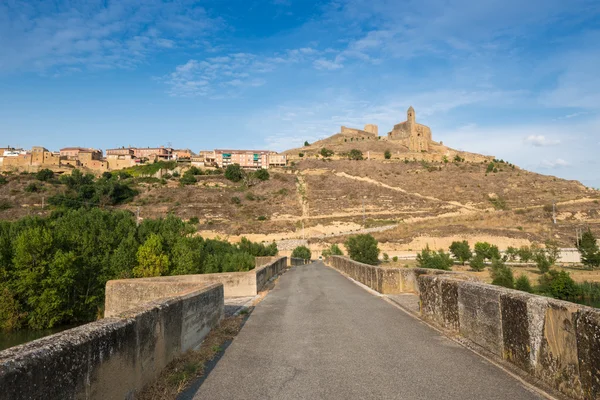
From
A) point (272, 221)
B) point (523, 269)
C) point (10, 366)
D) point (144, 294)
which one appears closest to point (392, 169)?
point (272, 221)

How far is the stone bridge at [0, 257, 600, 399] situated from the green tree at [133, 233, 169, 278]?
1568 cm

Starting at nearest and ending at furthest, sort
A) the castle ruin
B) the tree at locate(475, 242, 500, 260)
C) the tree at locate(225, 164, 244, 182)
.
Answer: the tree at locate(475, 242, 500, 260), the tree at locate(225, 164, 244, 182), the castle ruin

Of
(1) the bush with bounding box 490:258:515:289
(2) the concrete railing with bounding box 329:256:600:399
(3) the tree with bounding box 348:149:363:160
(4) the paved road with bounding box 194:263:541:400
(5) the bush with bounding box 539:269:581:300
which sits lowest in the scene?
(5) the bush with bounding box 539:269:581:300

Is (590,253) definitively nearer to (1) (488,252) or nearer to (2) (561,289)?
(1) (488,252)

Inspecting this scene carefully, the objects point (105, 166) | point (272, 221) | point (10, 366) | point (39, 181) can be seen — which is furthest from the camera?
point (105, 166)

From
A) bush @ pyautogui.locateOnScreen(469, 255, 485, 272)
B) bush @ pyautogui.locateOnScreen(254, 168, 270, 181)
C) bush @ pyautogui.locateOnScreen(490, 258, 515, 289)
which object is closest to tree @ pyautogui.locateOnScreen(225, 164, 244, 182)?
bush @ pyautogui.locateOnScreen(254, 168, 270, 181)

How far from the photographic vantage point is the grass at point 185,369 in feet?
15.9

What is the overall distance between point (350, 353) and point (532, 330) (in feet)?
9.10

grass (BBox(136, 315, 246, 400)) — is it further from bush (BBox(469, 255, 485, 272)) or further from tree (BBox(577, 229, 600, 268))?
tree (BBox(577, 229, 600, 268))

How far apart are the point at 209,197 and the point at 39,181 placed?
46.6 metres

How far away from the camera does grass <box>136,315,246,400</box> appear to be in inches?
191

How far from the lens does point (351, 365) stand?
5988mm

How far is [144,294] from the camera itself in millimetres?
11539

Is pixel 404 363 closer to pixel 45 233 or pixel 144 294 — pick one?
pixel 144 294
